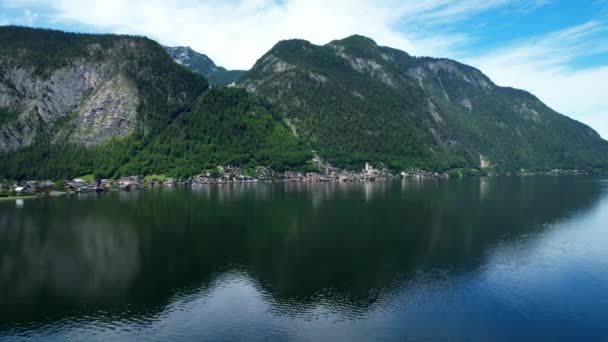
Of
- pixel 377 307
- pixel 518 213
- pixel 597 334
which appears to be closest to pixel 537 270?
pixel 597 334

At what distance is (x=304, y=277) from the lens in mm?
49000

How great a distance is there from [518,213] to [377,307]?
68937 millimetres

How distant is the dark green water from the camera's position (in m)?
36.3

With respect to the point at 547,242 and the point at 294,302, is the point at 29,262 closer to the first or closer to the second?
the point at 294,302

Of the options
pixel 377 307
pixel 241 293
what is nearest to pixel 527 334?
pixel 377 307

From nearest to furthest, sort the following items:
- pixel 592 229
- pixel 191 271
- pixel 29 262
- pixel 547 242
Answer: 1. pixel 191 271
2. pixel 29 262
3. pixel 547 242
4. pixel 592 229

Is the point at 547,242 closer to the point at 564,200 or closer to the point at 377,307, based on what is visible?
the point at 377,307

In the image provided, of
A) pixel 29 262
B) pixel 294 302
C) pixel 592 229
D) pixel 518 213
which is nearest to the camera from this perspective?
pixel 294 302

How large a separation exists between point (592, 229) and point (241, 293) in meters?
64.7

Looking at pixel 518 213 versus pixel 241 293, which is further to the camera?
pixel 518 213

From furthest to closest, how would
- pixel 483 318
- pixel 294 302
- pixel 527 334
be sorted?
pixel 294 302 → pixel 483 318 → pixel 527 334

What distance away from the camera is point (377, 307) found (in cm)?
4016

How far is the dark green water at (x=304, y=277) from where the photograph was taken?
36344 mm

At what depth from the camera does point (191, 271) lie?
51.6 meters
